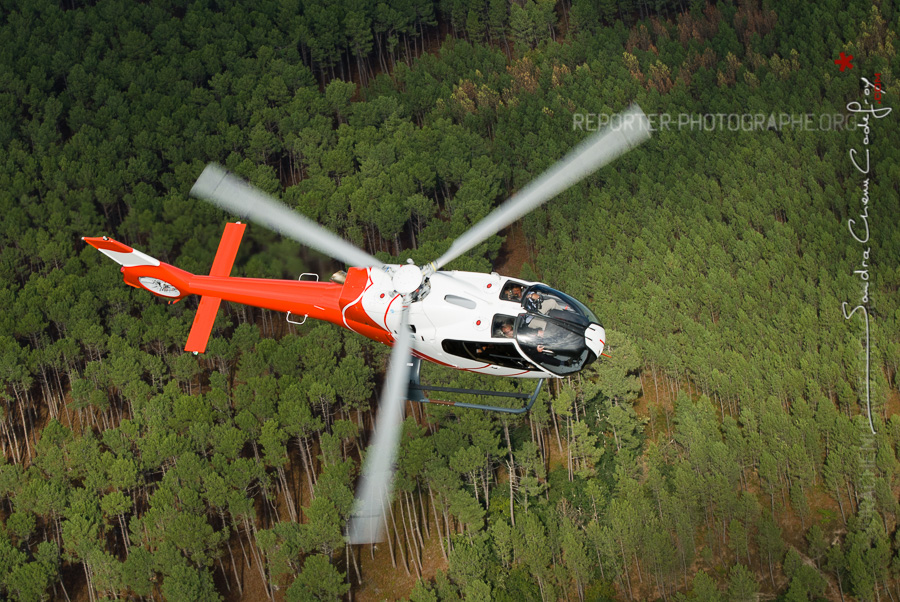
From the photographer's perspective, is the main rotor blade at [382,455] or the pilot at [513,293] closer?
the main rotor blade at [382,455]

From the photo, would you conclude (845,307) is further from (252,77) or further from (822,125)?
(252,77)

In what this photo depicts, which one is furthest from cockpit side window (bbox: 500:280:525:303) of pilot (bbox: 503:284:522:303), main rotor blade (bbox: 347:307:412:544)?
main rotor blade (bbox: 347:307:412:544)

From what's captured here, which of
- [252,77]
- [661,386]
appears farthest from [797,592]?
[252,77]

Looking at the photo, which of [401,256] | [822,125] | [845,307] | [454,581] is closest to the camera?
[454,581]

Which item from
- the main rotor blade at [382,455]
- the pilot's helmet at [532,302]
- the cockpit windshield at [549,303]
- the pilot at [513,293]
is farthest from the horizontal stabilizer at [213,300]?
the cockpit windshield at [549,303]

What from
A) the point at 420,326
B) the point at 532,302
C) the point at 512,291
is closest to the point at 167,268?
the point at 420,326

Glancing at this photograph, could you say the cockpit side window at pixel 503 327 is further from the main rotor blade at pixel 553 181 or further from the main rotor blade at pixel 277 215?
the main rotor blade at pixel 277 215

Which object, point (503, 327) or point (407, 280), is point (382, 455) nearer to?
point (407, 280)

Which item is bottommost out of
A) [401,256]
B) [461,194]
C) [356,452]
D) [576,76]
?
[356,452]

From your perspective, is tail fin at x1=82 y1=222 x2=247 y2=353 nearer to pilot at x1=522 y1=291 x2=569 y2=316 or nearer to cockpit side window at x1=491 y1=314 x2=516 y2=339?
cockpit side window at x1=491 y1=314 x2=516 y2=339
